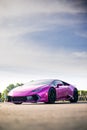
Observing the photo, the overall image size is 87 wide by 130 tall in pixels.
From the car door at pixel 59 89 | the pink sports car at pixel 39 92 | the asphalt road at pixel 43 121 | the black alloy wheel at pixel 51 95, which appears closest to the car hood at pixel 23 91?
the pink sports car at pixel 39 92

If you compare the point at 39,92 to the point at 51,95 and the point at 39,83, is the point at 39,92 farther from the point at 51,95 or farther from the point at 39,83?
the point at 39,83

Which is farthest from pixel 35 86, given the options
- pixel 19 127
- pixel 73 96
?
pixel 19 127

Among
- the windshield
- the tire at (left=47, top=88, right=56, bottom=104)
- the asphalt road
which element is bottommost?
the asphalt road

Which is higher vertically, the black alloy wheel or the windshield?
the windshield

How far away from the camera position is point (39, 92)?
9.85 meters

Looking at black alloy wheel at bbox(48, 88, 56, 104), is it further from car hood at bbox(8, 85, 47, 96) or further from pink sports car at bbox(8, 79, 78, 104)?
car hood at bbox(8, 85, 47, 96)

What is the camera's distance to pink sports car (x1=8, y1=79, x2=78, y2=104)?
9.73 m

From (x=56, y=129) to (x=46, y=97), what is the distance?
22.2 feet

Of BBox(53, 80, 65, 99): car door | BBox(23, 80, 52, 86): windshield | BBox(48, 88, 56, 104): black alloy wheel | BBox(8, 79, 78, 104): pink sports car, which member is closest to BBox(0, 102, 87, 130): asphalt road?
BBox(8, 79, 78, 104): pink sports car

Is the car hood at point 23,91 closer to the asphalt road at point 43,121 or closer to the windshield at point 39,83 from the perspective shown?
the windshield at point 39,83

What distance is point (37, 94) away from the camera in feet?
32.0

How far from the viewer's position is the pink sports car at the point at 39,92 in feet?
31.9

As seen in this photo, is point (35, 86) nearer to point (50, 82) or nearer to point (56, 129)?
point (50, 82)

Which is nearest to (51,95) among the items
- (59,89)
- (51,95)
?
(51,95)
